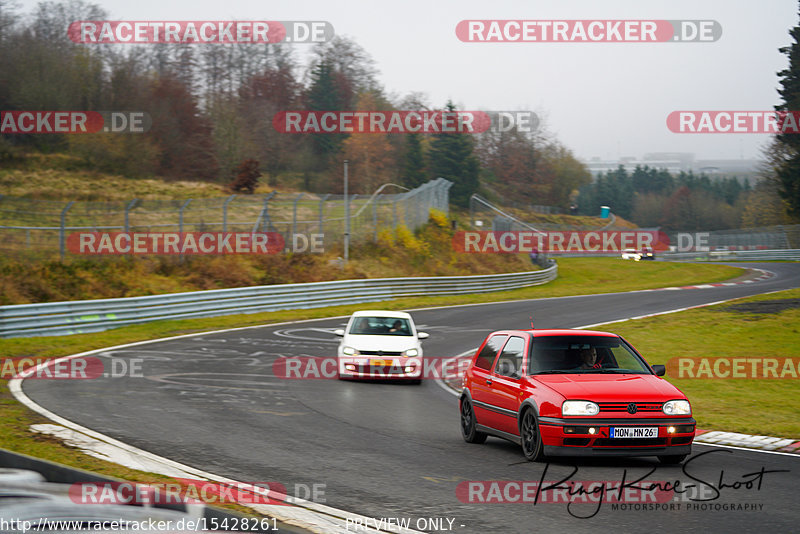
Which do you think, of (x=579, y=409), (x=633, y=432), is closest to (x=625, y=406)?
(x=633, y=432)

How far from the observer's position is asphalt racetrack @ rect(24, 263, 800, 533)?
6516 millimetres

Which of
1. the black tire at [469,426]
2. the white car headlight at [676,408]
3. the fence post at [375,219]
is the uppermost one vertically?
the fence post at [375,219]

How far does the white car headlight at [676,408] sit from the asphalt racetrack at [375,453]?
0.57 m

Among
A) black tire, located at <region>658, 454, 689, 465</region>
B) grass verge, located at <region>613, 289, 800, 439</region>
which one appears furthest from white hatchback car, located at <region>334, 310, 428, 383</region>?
black tire, located at <region>658, 454, 689, 465</region>

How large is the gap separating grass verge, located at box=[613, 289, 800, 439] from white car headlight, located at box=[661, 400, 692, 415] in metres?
3.21

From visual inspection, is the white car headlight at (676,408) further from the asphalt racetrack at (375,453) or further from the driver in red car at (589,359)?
the driver in red car at (589,359)

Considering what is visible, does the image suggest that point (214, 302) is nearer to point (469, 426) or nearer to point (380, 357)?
point (380, 357)

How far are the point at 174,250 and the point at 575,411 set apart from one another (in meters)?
28.8

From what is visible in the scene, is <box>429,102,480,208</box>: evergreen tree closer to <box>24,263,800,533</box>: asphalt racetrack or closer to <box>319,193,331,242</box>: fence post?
<box>319,193,331,242</box>: fence post

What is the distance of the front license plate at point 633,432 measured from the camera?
27.1ft

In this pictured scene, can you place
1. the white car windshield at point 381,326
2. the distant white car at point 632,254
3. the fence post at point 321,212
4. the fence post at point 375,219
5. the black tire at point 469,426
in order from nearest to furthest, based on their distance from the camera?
1. the black tire at point 469,426
2. the white car windshield at point 381,326
3. the fence post at point 321,212
4. the fence post at point 375,219
5. the distant white car at point 632,254

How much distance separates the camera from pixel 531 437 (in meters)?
8.85

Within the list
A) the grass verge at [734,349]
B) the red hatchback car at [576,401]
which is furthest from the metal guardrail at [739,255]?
the red hatchback car at [576,401]

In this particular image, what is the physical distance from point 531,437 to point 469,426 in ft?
6.10
